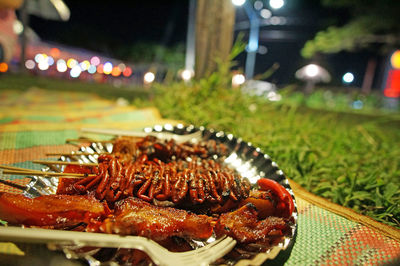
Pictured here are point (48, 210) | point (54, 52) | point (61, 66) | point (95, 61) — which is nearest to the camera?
point (48, 210)

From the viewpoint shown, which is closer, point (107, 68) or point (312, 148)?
point (312, 148)

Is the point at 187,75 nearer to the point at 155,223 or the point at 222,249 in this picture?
the point at 155,223

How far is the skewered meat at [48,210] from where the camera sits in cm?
140

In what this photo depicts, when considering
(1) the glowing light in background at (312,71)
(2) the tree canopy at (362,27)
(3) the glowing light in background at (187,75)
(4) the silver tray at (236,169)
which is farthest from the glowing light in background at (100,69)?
(4) the silver tray at (236,169)

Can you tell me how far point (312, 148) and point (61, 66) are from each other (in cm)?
5158

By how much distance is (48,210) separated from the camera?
1477 mm

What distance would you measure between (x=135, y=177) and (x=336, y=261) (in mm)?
1569

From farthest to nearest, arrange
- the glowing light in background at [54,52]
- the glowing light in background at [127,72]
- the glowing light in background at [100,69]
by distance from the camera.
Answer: the glowing light in background at [127,72]
the glowing light in background at [100,69]
the glowing light in background at [54,52]

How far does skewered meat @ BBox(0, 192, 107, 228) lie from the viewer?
1.40 meters

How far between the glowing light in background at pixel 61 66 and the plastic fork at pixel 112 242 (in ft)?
164

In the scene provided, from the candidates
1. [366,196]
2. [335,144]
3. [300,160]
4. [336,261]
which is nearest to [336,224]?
[336,261]

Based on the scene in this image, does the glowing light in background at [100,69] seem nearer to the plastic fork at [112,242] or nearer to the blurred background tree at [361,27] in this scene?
the blurred background tree at [361,27]

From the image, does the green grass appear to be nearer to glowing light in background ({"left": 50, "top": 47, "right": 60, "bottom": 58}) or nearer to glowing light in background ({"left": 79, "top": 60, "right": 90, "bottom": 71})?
glowing light in background ({"left": 50, "top": 47, "right": 60, "bottom": 58})

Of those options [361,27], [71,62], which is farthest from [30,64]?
[361,27]
